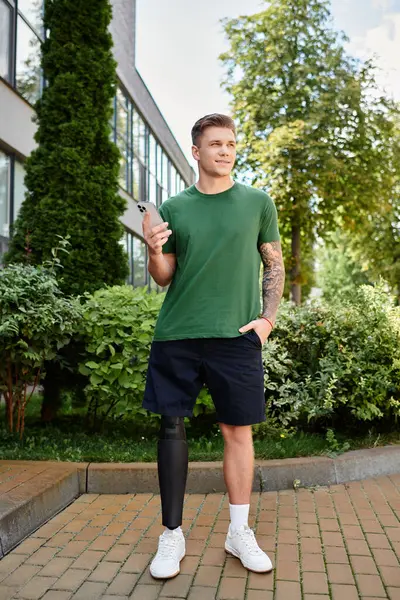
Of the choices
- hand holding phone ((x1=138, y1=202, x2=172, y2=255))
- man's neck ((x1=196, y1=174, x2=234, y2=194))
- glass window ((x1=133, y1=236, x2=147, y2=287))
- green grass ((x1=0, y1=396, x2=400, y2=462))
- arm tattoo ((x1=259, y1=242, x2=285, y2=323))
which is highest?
glass window ((x1=133, y1=236, x2=147, y2=287))

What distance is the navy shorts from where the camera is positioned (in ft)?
9.79

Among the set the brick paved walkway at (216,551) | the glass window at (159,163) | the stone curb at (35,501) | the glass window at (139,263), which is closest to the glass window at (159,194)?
the glass window at (159,163)

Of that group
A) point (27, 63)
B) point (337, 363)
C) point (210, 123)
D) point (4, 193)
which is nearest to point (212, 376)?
point (210, 123)

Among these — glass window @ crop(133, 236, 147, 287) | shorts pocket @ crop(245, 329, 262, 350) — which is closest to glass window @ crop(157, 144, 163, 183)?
glass window @ crop(133, 236, 147, 287)

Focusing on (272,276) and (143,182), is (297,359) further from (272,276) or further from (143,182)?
(143,182)

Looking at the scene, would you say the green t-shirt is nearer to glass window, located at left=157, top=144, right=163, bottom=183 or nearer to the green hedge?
the green hedge

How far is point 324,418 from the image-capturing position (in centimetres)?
547

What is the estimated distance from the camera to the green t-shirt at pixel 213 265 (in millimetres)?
2982

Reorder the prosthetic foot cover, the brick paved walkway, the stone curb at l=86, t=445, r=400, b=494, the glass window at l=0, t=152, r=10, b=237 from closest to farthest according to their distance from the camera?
1. the brick paved walkway
2. the prosthetic foot cover
3. the stone curb at l=86, t=445, r=400, b=494
4. the glass window at l=0, t=152, r=10, b=237

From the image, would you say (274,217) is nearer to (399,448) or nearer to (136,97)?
(399,448)

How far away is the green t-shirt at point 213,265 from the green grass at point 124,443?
1.77 meters

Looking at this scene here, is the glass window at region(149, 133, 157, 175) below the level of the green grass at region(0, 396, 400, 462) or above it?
above

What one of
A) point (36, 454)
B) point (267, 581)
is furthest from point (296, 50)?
point (267, 581)

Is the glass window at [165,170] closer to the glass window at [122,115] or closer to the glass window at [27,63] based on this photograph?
the glass window at [122,115]
